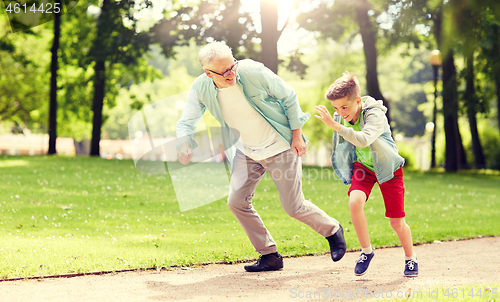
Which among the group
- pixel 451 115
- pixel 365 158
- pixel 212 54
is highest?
pixel 451 115

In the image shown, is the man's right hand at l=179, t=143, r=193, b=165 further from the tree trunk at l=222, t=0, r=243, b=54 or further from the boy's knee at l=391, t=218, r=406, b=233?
the tree trunk at l=222, t=0, r=243, b=54

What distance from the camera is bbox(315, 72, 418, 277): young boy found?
4.34 m

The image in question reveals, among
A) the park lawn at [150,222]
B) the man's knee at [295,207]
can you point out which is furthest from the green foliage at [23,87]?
the man's knee at [295,207]

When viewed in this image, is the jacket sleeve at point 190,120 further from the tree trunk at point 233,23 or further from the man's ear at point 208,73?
the tree trunk at point 233,23

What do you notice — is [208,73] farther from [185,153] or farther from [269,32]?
A: [269,32]

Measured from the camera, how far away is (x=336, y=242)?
16.1 feet

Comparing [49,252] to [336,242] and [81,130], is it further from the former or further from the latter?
[81,130]

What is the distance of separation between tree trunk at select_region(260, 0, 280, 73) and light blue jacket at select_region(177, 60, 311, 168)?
9534 mm

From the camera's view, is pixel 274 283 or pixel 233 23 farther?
pixel 233 23

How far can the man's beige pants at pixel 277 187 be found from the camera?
15.3 ft

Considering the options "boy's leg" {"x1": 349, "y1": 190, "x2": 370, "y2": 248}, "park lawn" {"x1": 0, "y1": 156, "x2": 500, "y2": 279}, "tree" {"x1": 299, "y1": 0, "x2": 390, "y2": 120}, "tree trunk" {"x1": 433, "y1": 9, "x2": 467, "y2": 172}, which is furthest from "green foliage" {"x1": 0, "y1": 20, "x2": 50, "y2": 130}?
"boy's leg" {"x1": 349, "y1": 190, "x2": 370, "y2": 248}

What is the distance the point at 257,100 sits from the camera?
447cm

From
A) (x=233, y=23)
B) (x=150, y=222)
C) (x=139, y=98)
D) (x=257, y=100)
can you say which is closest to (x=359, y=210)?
(x=257, y=100)

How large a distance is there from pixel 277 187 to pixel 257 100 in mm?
873
